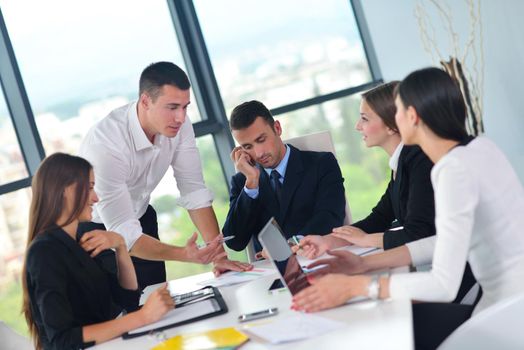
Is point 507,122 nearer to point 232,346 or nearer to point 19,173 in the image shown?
point 19,173

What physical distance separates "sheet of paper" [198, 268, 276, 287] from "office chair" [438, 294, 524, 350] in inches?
41.0

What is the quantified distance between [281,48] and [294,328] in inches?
153

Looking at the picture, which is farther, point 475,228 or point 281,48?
point 281,48

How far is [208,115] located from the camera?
5.12m

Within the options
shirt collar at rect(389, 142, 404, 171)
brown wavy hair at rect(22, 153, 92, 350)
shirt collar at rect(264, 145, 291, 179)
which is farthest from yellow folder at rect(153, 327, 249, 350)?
shirt collar at rect(264, 145, 291, 179)

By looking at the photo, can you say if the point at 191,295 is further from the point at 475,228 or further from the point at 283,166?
the point at 283,166

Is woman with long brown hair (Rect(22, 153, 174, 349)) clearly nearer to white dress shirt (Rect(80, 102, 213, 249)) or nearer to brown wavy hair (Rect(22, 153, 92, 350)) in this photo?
brown wavy hair (Rect(22, 153, 92, 350))

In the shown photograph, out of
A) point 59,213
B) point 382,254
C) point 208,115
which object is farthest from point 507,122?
point 59,213

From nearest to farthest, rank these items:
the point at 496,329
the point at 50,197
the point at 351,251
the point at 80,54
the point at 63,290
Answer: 1. the point at 496,329
2. the point at 63,290
3. the point at 50,197
4. the point at 351,251
5. the point at 80,54

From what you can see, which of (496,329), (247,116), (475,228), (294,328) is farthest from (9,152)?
(496,329)

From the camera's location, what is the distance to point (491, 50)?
494cm

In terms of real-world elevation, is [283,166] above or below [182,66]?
below

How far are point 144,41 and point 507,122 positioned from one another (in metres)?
2.54

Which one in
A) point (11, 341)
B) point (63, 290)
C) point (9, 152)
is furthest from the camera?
point (9, 152)
